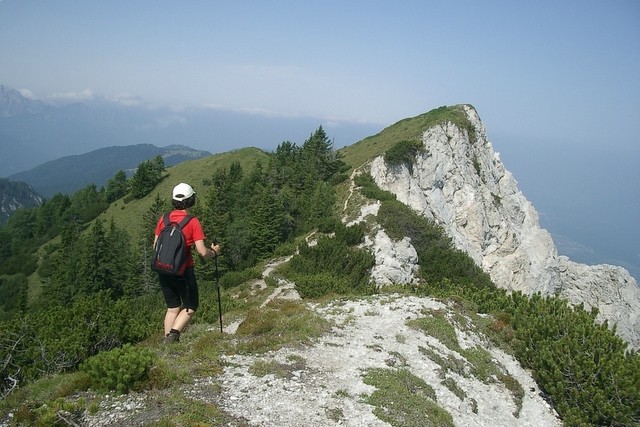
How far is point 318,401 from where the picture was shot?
9.48 metres

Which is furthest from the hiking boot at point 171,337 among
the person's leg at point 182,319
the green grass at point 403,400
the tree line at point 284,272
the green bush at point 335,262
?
the green bush at point 335,262

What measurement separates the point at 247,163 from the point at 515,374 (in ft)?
266

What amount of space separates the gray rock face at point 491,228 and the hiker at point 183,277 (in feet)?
153

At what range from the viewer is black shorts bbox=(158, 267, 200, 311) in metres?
9.67

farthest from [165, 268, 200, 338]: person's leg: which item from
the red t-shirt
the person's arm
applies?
the red t-shirt

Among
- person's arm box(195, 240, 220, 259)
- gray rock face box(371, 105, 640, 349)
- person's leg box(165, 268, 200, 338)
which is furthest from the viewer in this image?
gray rock face box(371, 105, 640, 349)

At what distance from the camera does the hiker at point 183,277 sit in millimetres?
9234

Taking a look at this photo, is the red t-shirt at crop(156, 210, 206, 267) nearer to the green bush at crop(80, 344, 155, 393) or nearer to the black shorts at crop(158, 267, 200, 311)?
the black shorts at crop(158, 267, 200, 311)

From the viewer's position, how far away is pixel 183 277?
31.6 feet

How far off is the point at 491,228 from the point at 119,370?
205 feet

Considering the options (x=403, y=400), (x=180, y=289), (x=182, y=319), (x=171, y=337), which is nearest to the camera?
(x=180, y=289)

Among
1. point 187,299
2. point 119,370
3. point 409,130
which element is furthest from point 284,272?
point 409,130

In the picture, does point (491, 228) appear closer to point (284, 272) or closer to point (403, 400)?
point (284, 272)

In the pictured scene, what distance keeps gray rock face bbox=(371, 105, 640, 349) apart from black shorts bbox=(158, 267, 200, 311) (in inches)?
1843
